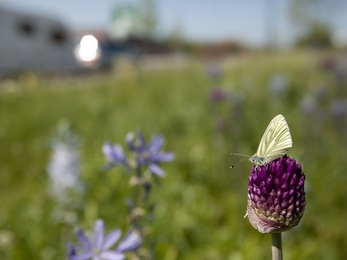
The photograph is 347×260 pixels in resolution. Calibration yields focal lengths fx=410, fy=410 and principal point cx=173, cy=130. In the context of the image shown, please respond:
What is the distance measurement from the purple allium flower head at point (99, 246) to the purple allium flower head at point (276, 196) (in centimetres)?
33

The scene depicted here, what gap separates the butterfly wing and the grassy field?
422 millimetres

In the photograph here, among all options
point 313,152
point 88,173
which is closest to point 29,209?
point 88,173

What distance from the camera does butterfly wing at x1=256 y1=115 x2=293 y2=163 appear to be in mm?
474

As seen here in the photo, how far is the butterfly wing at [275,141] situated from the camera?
1.55 ft

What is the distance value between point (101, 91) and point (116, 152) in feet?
22.1

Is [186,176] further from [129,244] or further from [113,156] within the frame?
[129,244]

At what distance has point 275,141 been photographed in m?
0.49

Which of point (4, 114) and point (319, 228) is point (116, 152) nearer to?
point (319, 228)

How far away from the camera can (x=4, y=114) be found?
5.21m

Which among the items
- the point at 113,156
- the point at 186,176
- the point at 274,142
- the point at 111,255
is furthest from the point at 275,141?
the point at 186,176

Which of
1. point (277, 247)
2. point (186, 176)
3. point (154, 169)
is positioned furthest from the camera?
point (186, 176)

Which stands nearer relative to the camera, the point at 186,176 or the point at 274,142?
the point at 274,142

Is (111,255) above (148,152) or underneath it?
underneath

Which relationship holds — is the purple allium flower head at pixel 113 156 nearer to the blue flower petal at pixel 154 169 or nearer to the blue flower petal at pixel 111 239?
the blue flower petal at pixel 154 169
